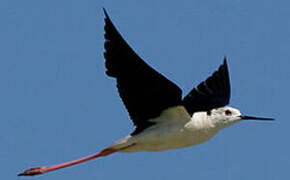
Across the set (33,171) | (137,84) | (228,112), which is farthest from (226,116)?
(33,171)

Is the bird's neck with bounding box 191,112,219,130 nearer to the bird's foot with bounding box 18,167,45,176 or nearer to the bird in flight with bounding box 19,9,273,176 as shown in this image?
the bird in flight with bounding box 19,9,273,176

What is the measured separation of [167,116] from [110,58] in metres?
1.30

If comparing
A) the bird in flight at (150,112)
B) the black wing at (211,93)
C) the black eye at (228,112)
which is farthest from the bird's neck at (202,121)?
the black wing at (211,93)

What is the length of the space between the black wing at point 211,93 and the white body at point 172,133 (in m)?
0.80

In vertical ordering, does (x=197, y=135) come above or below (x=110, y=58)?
below

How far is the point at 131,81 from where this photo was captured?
9422 millimetres

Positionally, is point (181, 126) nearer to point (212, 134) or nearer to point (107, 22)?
point (212, 134)

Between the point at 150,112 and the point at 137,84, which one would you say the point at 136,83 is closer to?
the point at 137,84

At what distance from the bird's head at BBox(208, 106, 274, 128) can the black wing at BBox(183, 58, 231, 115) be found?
50 centimetres

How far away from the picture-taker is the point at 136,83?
372 inches

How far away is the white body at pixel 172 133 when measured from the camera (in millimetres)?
9836

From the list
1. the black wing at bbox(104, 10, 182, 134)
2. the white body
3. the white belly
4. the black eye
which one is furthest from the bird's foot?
the black eye

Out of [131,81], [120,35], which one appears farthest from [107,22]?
[131,81]

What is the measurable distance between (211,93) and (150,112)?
1.93 m
